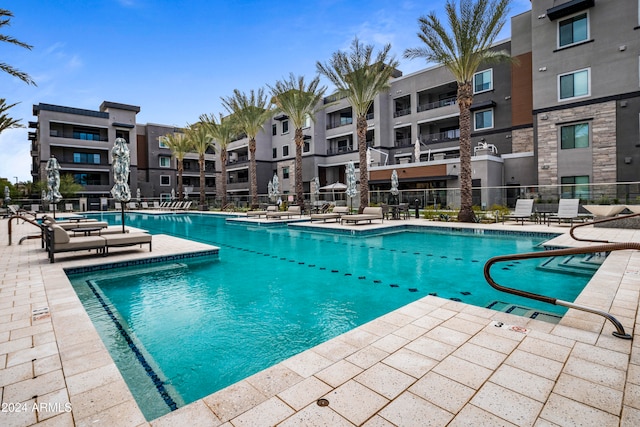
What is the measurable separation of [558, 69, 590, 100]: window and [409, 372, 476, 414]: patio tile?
2384 cm

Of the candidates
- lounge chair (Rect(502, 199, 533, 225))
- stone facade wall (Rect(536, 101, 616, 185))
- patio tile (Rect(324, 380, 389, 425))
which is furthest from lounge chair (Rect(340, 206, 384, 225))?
stone facade wall (Rect(536, 101, 616, 185))

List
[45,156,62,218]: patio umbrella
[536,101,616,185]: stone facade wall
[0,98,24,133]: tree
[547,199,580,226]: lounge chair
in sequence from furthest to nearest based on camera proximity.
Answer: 1. [536,101,616,185]: stone facade wall
2. [0,98,24,133]: tree
3. [45,156,62,218]: patio umbrella
4. [547,199,580,226]: lounge chair

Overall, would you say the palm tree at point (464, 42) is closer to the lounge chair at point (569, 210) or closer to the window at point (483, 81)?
the lounge chair at point (569, 210)

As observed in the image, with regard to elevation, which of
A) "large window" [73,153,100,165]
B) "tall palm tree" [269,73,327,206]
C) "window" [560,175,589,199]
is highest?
"tall palm tree" [269,73,327,206]

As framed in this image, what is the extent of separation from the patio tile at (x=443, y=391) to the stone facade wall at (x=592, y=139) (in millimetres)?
22414

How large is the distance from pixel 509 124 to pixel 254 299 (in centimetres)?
2592

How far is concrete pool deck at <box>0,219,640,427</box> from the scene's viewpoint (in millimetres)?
2225

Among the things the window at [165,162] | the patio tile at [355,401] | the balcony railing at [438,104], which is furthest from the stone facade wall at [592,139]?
the window at [165,162]

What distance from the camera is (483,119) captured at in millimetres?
26703

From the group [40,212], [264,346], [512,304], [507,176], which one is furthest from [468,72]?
[40,212]

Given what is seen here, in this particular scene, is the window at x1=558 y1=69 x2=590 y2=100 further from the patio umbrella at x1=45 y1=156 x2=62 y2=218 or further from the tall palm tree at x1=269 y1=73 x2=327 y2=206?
the patio umbrella at x1=45 y1=156 x2=62 y2=218

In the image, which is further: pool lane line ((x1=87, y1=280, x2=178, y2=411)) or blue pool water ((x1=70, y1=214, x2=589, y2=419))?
blue pool water ((x1=70, y1=214, x2=589, y2=419))

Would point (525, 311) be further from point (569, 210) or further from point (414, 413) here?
point (569, 210)

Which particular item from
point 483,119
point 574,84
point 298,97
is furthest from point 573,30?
point 298,97
